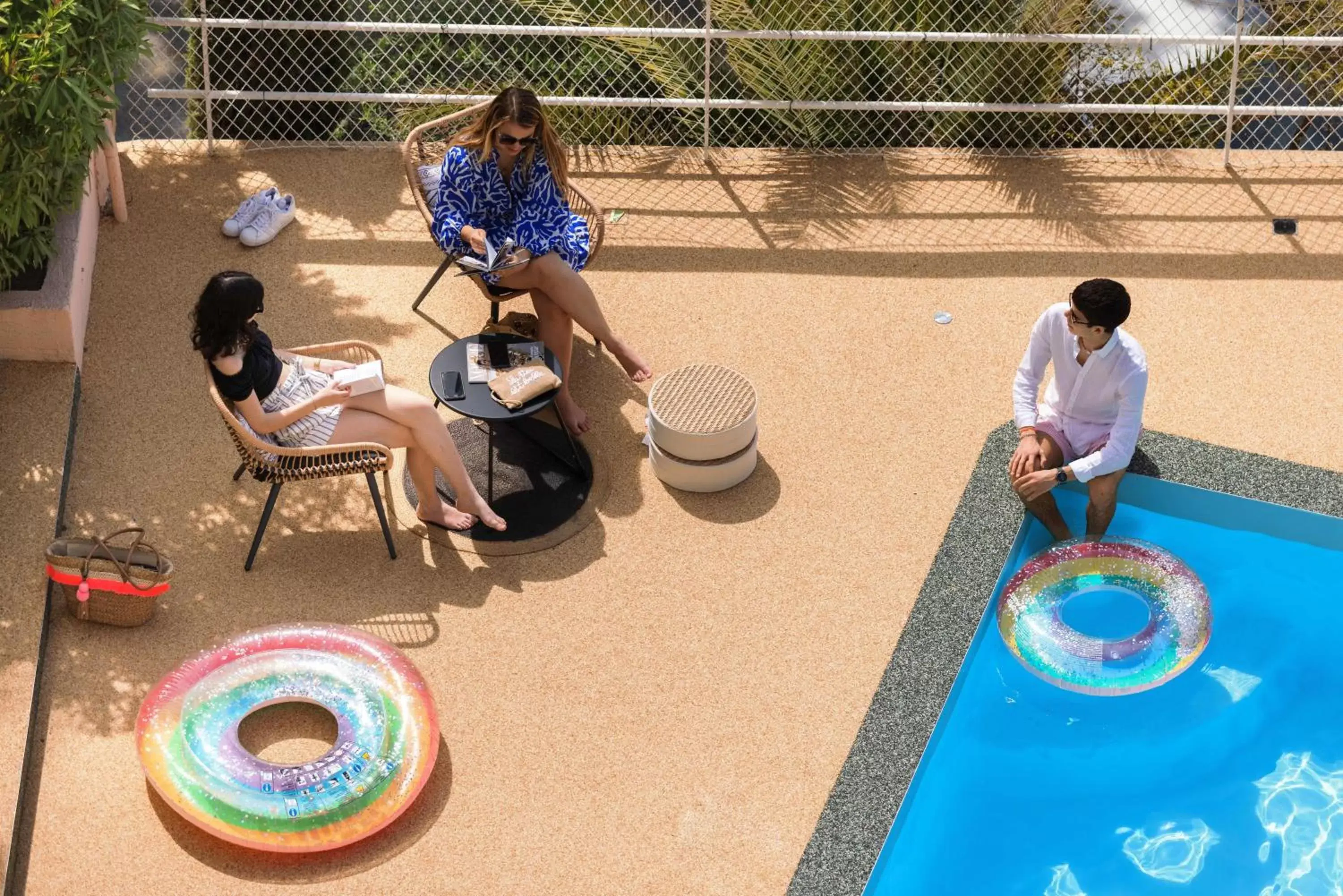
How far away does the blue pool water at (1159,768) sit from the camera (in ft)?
17.4

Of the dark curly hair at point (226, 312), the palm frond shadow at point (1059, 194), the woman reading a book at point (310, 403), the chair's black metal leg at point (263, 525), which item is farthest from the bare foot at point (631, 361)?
the palm frond shadow at point (1059, 194)

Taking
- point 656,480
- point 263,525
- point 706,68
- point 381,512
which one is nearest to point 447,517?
point 381,512

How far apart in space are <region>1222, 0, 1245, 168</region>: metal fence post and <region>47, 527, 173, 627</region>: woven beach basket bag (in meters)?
5.93

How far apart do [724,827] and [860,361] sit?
2.66 m

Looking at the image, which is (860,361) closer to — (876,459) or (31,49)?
(876,459)

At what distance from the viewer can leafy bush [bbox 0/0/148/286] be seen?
6.12 meters

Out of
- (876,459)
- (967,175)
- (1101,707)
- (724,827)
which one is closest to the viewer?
(724,827)

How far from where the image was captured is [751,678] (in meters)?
5.86

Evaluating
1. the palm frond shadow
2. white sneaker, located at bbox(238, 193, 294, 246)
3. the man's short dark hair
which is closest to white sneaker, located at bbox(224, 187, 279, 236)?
white sneaker, located at bbox(238, 193, 294, 246)

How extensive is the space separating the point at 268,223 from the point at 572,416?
2.15m

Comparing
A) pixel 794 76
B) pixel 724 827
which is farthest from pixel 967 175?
pixel 724 827

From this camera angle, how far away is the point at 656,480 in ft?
22.0

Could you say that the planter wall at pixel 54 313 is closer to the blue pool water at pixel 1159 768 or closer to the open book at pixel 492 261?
the open book at pixel 492 261

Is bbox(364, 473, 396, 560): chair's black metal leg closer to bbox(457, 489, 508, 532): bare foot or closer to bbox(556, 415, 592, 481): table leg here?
bbox(457, 489, 508, 532): bare foot
